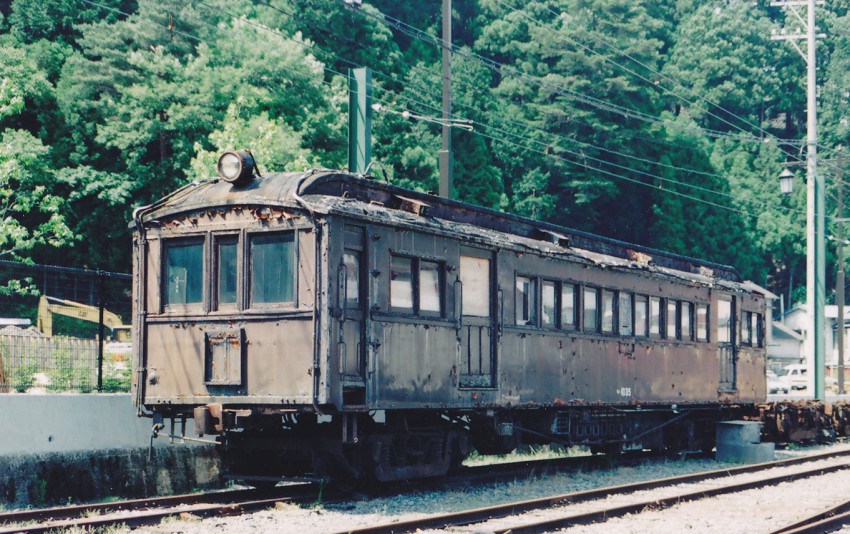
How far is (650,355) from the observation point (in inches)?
751

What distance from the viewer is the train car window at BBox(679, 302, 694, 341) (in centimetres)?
2023

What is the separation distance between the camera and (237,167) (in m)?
13.1

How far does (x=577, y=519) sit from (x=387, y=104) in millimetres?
41448

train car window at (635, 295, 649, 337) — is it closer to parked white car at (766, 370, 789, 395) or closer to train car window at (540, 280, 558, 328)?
train car window at (540, 280, 558, 328)

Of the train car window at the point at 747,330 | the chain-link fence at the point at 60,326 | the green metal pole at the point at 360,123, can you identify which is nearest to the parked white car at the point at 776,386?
the train car window at the point at 747,330

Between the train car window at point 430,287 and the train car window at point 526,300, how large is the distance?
1.87 metres

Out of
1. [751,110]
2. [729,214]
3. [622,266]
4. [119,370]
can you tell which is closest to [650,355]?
[622,266]

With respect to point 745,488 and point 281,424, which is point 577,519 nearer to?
point 281,424

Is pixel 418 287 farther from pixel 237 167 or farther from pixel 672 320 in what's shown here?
pixel 672 320

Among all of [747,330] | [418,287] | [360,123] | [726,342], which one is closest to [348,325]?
[418,287]

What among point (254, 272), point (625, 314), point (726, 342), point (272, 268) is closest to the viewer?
point (272, 268)

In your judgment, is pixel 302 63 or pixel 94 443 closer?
pixel 94 443

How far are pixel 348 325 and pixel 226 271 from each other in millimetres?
1641

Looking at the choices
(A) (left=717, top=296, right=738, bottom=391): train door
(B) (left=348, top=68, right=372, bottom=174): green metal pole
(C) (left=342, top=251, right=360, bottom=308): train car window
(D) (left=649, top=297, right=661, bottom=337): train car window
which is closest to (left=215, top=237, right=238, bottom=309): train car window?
(C) (left=342, top=251, right=360, bottom=308): train car window
